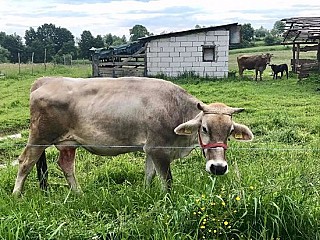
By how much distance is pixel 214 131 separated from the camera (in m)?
4.94

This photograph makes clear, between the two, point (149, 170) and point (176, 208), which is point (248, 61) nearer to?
point (149, 170)

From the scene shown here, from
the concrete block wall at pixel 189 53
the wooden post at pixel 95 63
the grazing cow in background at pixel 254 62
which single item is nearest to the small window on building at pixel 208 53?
the concrete block wall at pixel 189 53

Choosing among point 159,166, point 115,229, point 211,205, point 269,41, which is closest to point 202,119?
point 159,166

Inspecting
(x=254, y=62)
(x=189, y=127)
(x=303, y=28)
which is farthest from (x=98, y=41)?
(x=189, y=127)

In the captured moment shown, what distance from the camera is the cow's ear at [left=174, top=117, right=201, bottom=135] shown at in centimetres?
520

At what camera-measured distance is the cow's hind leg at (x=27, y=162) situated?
5746 millimetres

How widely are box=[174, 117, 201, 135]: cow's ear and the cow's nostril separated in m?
0.62

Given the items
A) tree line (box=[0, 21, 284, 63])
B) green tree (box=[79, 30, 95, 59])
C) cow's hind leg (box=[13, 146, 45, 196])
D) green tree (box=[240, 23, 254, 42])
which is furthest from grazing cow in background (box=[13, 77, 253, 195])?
green tree (box=[240, 23, 254, 42])

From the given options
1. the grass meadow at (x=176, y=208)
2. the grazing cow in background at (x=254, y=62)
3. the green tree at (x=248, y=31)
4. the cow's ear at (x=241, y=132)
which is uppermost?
the green tree at (x=248, y=31)

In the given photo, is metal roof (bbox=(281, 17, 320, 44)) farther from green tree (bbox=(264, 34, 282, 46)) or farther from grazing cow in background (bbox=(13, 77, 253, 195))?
green tree (bbox=(264, 34, 282, 46))

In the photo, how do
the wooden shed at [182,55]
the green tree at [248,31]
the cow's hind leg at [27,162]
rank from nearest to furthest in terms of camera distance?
the cow's hind leg at [27,162] → the wooden shed at [182,55] → the green tree at [248,31]

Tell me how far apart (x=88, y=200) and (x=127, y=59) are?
18662 millimetres

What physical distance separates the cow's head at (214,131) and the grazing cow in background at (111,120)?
174mm

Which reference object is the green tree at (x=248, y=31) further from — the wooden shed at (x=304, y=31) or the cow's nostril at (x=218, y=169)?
the cow's nostril at (x=218, y=169)
